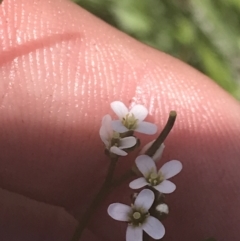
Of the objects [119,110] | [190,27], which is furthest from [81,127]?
[190,27]

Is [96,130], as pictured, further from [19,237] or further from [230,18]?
[230,18]

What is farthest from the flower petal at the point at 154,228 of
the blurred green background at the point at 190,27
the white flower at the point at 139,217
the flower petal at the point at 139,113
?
the blurred green background at the point at 190,27

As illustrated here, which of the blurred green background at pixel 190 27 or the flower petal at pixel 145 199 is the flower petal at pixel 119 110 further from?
the blurred green background at pixel 190 27

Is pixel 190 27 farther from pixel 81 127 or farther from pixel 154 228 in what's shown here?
pixel 154 228

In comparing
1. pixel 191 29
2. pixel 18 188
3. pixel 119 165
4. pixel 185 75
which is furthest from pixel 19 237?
pixel 191 29

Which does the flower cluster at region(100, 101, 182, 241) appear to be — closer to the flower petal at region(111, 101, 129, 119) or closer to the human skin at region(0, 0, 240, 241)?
the flower petal at region(111, 101, 129, 119)
